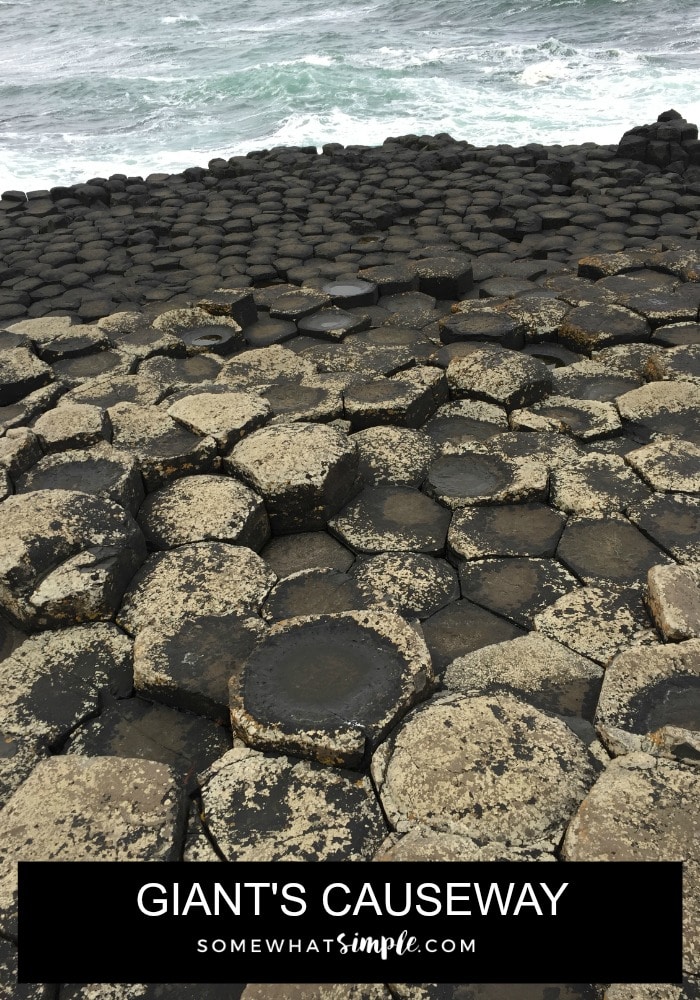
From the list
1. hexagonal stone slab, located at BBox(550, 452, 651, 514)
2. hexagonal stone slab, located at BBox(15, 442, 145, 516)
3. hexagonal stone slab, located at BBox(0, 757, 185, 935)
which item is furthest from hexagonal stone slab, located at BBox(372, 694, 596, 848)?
hexagonal stone slab, located at BBox(15, 442, 145, 516)

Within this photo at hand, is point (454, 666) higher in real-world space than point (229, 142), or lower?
lower

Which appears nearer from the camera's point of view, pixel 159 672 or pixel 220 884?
pixel 220 884

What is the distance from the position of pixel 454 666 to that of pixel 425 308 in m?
3.30

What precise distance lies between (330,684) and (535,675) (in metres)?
0.64

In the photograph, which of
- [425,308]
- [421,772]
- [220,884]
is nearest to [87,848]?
[220,884]

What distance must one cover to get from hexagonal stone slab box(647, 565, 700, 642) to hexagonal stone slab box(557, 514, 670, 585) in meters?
0.18

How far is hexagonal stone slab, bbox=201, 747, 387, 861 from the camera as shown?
1775mm

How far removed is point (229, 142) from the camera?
580 inches

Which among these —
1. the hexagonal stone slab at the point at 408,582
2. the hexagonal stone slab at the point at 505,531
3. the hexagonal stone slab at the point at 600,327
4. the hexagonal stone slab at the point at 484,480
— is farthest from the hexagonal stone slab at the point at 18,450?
the hexagonal stone slab at the point at 600,327

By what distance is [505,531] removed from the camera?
114 inches

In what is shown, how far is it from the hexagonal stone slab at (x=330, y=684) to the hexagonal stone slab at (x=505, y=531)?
2.05 feet

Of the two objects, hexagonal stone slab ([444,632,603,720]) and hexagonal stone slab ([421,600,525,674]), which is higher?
hexagonal stone slab ([444,632,603,720])

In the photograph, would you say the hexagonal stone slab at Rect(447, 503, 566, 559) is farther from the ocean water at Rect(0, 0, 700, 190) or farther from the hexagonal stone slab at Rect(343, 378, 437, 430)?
the ocean water at Rect(0, 0, 700, 190)

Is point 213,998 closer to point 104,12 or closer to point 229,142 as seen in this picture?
point 229,142
